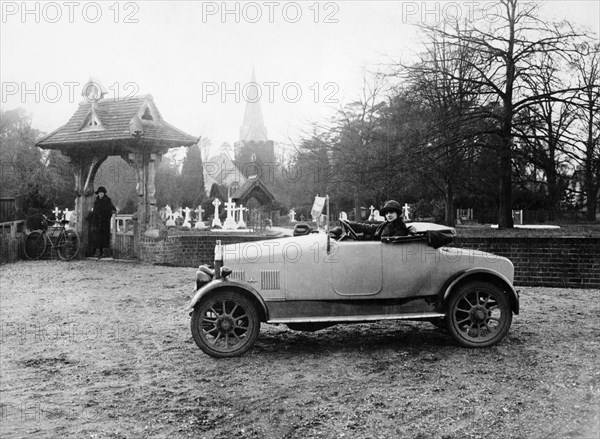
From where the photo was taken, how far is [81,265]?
14.2 m

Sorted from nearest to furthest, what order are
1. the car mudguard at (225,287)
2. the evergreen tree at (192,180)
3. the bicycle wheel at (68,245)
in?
the car mudguard at (225,287), the bicycle wheel at (68,245), the evergreen tree at (192,180)

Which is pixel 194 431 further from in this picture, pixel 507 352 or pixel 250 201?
pixel 250 201

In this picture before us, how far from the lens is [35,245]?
15688mm

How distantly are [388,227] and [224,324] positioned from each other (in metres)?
2.01

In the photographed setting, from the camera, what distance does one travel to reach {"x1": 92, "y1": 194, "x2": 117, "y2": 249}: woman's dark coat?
15.8 m

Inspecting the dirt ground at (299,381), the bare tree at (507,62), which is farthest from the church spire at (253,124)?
the dirt ground at (299,381)

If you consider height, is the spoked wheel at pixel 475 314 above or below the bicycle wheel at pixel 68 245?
below

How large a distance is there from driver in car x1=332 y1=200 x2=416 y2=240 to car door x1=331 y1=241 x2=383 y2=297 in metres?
0.23

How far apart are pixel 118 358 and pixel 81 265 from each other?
358 inches

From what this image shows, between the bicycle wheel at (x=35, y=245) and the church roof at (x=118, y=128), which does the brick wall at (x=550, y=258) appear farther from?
the bicycle wheel at (x=35, y=245)

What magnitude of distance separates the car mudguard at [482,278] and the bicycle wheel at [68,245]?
39.8 ft

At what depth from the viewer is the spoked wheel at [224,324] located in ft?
18.8

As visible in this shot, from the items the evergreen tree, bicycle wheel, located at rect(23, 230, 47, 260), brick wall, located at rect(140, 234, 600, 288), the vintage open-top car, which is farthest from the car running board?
the evergreen tree

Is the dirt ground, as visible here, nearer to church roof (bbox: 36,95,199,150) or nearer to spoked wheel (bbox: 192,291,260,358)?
spoked wheel (bbox: 192,291,260,358)
